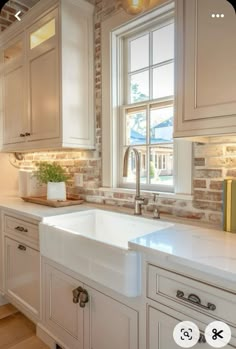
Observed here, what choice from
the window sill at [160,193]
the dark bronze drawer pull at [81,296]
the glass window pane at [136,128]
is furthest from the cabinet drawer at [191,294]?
the glass window pane at [136,128]

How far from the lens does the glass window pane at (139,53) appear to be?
2.01m

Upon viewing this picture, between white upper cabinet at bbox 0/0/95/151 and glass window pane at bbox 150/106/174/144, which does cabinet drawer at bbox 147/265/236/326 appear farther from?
white upper cabinet at bbox 0/0/95/151

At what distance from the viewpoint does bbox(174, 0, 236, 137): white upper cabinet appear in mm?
1109

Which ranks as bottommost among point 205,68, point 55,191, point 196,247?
point 196,247

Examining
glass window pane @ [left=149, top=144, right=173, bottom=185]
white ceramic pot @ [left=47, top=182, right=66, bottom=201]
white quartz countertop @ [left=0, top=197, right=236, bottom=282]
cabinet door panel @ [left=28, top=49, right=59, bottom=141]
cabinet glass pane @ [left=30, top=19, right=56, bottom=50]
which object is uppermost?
cabinet glass pane @ [left=30, top=19, right=56, bottom=50]

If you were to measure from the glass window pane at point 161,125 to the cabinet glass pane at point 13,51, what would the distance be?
1.47 m

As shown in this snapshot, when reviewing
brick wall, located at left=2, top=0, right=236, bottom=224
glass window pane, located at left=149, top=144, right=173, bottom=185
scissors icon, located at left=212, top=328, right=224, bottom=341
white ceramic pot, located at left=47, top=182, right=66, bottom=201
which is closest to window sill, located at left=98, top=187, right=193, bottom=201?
brick wall, located at left=2, top=0, right=236, bottom=224

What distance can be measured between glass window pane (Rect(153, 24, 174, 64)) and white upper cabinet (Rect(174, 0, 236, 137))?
0.59m

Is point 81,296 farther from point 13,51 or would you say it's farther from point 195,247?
point 13,51

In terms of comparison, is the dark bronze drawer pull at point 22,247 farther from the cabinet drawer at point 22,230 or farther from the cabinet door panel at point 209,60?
the cabinet door panel at point 209,60

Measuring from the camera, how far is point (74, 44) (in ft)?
6.76

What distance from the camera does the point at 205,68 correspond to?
3.86ft

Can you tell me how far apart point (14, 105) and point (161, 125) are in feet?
5.07

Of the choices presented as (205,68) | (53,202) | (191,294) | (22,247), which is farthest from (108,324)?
(205,68)
